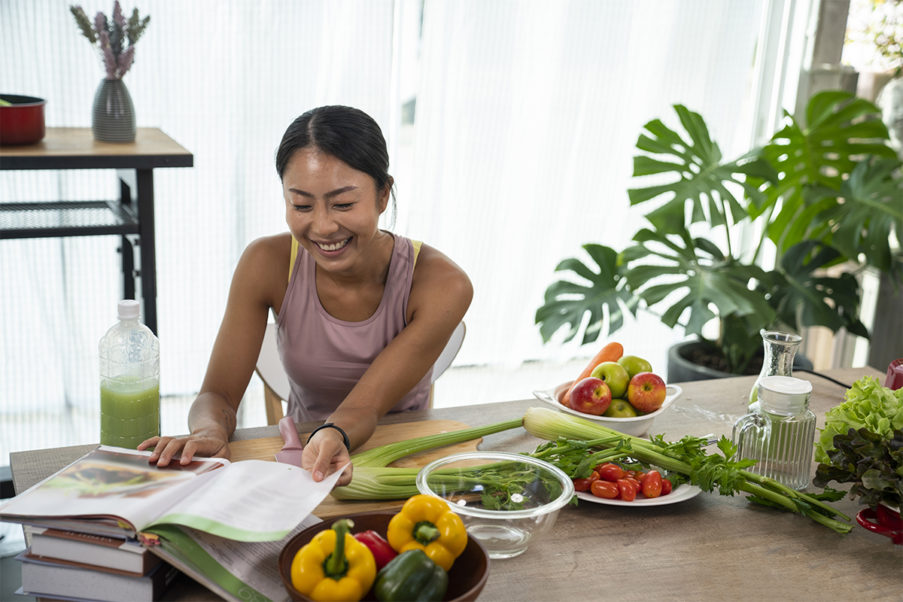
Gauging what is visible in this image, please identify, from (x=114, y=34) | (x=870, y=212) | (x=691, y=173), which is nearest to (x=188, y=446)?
(x=114, y=34)

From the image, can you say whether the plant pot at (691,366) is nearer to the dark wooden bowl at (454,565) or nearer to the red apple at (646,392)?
the red apple at (646,392)

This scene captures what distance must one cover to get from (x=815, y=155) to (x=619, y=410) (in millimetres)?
1873

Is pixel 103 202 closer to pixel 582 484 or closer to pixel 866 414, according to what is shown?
pixel 582 484

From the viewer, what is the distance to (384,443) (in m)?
1.58

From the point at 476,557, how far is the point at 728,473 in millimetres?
481

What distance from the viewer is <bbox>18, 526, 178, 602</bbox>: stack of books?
3.46ft

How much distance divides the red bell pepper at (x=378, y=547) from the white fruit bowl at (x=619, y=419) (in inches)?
24.8

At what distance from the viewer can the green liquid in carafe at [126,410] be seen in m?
1.45

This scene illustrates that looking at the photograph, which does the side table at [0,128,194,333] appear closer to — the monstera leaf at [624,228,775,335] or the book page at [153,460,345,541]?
the book page at [153,460,345,541]

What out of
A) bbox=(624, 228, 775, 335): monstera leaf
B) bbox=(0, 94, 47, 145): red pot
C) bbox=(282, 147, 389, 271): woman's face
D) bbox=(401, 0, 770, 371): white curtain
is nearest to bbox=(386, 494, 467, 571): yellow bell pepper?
bbox=(282, 147, 389, 271): woman's face

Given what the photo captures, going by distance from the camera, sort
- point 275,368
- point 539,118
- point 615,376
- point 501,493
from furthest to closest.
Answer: point 539,118
point 275,368
point 615,376
point 501,493

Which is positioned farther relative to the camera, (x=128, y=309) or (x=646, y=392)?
(x=646, y=392)

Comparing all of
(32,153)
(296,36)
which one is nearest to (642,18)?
(296,36)

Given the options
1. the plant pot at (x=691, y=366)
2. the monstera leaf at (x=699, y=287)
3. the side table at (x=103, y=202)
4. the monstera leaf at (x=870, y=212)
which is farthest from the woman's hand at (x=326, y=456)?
the monstera leaf at (x=870, y=212)
